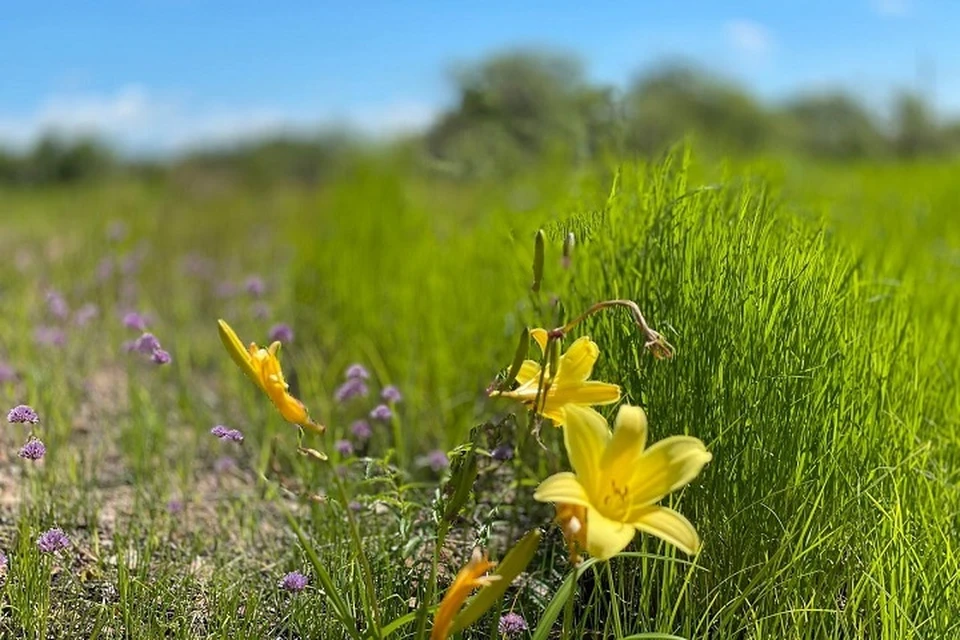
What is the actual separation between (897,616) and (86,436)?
6.88 feet

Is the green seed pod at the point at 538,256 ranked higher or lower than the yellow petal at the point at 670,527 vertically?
higher

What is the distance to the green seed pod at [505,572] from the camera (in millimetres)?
1039

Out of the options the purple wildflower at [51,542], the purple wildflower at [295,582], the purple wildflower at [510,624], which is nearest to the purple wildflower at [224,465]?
the purple wildflower at [51,542]

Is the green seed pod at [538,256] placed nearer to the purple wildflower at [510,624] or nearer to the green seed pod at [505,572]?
the green seed pod at [505,572]

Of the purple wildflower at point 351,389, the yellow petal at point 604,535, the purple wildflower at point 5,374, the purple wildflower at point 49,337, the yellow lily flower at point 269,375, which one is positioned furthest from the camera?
the purple wildflower at point 49,337

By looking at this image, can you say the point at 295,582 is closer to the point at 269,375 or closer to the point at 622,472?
the point at 269,375

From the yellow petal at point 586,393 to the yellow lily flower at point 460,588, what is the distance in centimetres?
24

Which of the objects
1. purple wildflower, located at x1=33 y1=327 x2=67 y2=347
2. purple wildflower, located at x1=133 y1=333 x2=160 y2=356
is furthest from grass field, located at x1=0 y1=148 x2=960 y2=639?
purple wildflower, located at x1=133 y1=333 x2=160 y2=356

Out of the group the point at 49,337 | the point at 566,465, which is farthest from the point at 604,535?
the point at 49,337

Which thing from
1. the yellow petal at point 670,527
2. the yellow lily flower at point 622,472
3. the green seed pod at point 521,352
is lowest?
the yellow petal at point 670,527

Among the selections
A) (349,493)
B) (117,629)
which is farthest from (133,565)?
(349,493)

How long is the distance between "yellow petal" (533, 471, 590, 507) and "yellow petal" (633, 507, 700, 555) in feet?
0.22

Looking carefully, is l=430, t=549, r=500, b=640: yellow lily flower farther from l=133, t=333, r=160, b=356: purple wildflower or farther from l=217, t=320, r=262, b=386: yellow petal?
l=133, t=333, r=160, b=356: purple wildflower

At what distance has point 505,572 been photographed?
3.50ft
